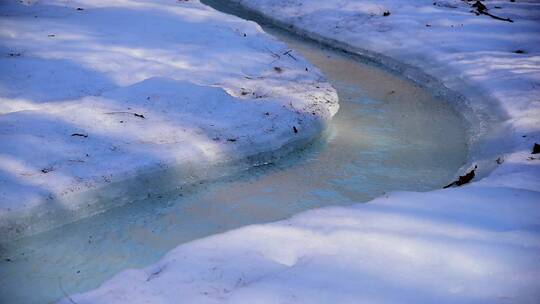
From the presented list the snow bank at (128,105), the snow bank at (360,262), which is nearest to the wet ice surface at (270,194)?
the snow bank at (128,105)

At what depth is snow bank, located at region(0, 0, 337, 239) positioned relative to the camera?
15.1 ft

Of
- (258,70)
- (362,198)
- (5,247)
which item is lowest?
(5,247)

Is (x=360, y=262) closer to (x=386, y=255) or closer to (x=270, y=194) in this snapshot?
(x=386, y=255)

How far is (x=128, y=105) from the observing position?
18.8 ft

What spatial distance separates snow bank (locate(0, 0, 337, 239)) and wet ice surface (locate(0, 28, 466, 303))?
0.23 metres

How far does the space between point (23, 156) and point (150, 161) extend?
1.10 metres

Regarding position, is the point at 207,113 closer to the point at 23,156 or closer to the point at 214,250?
the point at 23,156

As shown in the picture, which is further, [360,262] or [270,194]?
[270,194]

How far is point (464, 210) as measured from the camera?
384cm

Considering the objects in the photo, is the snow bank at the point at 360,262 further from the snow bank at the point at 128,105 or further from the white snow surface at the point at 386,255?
the snow bank at the point at 128,105

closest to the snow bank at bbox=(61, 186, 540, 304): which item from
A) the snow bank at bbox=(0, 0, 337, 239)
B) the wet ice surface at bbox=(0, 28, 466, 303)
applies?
the wet ice surface at bbox=(0, 28, 466, 303)

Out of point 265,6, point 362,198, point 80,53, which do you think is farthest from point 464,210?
point 265,6

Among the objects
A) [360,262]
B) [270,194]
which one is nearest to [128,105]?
[270,194]

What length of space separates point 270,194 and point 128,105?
195cm
